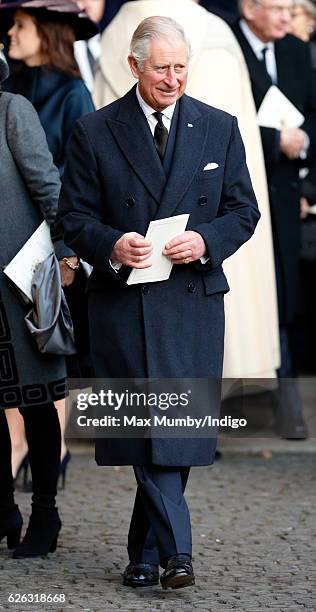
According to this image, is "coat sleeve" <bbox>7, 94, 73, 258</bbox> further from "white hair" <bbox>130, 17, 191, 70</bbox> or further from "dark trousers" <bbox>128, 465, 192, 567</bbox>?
"dark trousers" <bbox>128, 465, 192, 567</bbox>

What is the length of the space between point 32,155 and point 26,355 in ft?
2.36

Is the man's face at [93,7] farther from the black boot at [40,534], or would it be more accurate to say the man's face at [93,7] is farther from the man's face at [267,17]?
the black boot at [40,534]

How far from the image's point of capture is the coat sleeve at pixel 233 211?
5.49 m

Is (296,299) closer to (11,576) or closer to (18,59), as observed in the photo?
(18,59)

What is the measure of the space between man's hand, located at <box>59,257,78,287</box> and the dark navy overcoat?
1.92 feet

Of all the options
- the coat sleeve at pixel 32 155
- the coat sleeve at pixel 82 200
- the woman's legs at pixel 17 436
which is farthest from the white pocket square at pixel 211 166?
the woman's legs at pixel 17 436

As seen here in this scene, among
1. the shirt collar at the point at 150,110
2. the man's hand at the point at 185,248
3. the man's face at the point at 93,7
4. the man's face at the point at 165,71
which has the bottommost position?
the man's face at the point at 93,7

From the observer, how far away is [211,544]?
6371 millimetres

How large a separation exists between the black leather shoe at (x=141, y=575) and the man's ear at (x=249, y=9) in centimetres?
363

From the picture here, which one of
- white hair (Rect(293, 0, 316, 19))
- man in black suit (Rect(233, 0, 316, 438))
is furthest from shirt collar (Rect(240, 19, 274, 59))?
white hair (Rect(293, 0, 316, 19))

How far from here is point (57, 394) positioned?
619 centimetres

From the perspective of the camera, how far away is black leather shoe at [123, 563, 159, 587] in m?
5.64

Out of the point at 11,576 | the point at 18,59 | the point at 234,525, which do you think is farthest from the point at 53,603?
the point at 18,59

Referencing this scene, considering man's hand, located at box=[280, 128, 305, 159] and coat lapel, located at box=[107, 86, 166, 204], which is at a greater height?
coat lapel, located at box=[107, 86, 166, 204]
